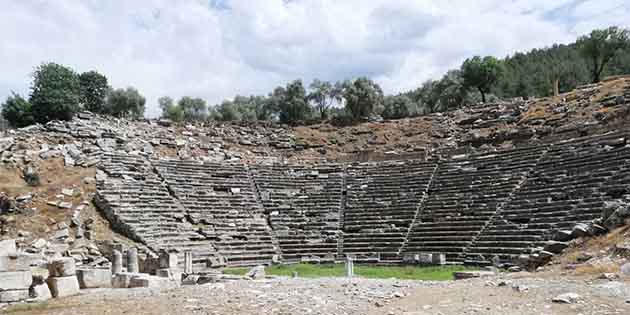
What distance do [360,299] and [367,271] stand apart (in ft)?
31.1

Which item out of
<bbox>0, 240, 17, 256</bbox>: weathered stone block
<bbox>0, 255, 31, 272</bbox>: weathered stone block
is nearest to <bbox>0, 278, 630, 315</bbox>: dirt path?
<bbox>0, 255, 31, 272</bbox>: weathered stone block

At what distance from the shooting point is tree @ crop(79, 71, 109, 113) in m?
43.2

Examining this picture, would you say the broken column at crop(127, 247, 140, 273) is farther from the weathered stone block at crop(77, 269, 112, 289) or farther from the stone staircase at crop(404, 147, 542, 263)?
the stone staircase at crop(404, 147, 542, 263)

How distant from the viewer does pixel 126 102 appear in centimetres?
5472

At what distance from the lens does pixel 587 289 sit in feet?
33.1

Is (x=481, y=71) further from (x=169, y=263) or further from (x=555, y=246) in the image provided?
(x=169, y=263)

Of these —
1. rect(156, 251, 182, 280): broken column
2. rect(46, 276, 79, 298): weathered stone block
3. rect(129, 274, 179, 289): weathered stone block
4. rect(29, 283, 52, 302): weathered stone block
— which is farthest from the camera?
rect(156, 251, 182, 280): broken column

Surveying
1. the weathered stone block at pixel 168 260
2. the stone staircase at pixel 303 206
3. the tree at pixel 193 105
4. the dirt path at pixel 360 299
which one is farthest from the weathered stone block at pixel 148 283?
the tree at pixel 193 105

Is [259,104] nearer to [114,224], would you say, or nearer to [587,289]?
[114,224]

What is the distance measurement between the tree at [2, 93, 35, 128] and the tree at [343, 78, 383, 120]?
24374 millimetres

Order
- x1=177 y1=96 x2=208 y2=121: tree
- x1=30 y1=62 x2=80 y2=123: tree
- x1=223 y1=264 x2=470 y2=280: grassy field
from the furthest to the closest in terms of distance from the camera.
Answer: x1=177 y1=96 x2=208 y2=121: tree → x1=30 y1=62 x2=80 y2=123: tree → x1=223 y1=264 x2=470 y2=280: grassy field

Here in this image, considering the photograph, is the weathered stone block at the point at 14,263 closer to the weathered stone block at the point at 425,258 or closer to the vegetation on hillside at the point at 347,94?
the weathered stone block at the point at 425,258

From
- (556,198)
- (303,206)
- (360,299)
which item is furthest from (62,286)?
(556,198)

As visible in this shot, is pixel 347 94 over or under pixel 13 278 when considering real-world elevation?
over
